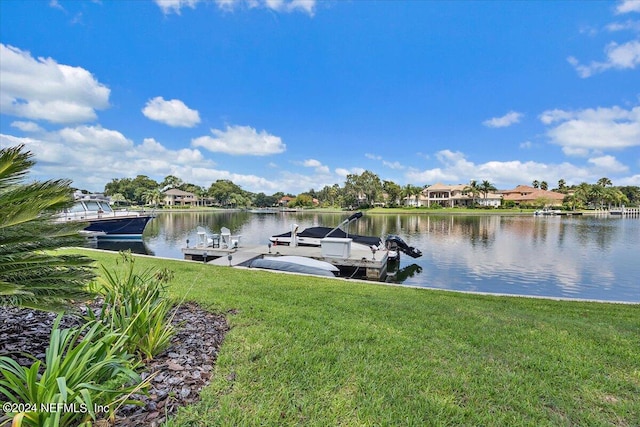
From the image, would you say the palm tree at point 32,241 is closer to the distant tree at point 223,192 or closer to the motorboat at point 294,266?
the motorboat at point 294,266

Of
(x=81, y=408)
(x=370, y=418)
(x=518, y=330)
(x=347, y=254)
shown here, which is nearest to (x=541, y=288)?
(x=347, y=254)

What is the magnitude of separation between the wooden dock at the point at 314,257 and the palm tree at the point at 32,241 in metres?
9.07

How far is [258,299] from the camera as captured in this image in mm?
5418

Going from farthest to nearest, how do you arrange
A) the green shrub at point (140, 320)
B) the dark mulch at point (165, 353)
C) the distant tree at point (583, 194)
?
the distant tree at point (583, 194), the green shrub at point (140, 320), the dark mulch at point (165, 353)

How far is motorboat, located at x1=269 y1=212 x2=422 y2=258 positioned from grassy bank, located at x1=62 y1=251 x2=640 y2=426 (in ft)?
39.1

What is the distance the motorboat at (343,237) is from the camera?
17.4 m

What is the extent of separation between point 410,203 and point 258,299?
318ft

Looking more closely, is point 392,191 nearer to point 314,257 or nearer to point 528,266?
point 528,266

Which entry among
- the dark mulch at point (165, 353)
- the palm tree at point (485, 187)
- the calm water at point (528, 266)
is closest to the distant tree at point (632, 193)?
the palm tree at point (485, 187)

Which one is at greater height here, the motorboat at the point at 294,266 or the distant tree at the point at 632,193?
the distant tree at the point at 632,193

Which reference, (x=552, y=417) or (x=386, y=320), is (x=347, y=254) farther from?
(x=552, y=417)

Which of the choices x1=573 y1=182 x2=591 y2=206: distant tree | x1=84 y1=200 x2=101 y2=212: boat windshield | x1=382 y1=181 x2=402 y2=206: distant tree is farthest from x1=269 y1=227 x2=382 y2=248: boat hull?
x1=573 y1=182 x2=591 y2=206: distant tree

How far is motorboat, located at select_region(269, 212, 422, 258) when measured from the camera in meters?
17.4

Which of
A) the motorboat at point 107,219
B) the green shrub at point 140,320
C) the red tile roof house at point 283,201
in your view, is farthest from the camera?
the red tile roof house at point 283,201
